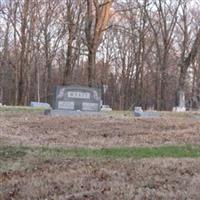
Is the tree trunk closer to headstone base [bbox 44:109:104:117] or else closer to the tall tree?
the tall tree

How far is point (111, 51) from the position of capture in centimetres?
6862

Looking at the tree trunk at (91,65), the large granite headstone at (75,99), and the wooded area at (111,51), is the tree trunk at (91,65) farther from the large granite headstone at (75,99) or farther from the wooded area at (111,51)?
the large granite headstone at (75,99)

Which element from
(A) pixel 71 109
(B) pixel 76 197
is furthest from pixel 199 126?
(B) pixel 76 197

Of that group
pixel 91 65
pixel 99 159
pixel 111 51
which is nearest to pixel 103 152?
pixel 99 159

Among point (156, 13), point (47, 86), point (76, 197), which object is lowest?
point (76, 197)

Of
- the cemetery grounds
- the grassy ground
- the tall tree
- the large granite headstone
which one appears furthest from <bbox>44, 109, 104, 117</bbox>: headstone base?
the tall tree

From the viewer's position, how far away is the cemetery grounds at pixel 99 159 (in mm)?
6672

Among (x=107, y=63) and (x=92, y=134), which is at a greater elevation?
(x=107, y=63)

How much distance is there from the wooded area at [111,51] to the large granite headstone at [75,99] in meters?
12.4

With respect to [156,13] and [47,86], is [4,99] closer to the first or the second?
[47,86]

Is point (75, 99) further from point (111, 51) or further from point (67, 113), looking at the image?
point (111, 51)

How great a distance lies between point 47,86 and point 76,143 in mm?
50235

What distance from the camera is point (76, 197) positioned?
6.35m

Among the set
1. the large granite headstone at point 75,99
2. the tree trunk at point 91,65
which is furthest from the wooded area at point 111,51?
the large granite headstone at point 75,99
